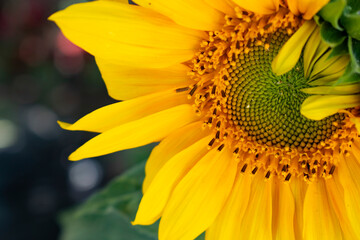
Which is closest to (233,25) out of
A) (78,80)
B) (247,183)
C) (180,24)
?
(180,24)

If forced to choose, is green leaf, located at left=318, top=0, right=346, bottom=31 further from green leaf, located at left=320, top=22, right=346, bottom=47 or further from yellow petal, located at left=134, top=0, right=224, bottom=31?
yellow petal, located at left=134, top=0, right=224, bottom=31

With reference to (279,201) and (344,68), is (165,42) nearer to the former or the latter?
(344,68)

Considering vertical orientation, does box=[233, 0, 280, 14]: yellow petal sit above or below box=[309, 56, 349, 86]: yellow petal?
above

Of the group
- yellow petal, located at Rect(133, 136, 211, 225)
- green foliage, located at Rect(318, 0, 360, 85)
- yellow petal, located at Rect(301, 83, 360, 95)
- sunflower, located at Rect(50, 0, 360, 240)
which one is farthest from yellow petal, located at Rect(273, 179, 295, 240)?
green foliage, located at Rect(318, 0, 360, 85)

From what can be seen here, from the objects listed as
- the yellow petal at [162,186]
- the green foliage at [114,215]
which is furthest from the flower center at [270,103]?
the green foliage at [114,215]

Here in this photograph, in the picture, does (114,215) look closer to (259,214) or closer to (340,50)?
(259,214)
